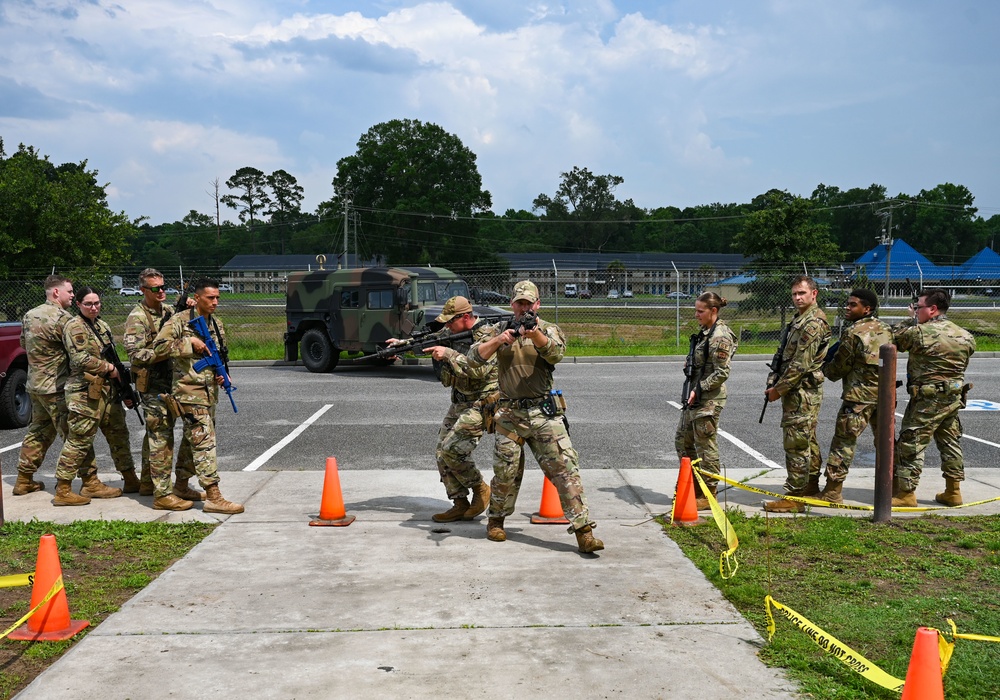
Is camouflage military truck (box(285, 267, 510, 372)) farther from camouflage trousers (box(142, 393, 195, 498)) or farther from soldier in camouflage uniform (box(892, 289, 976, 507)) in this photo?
soldier in camouflage uniform (box(892, 289, 976, 507))

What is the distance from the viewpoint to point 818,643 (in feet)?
13.2

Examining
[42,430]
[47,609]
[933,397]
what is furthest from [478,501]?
[42,430]

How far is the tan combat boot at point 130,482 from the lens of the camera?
751 centimetres

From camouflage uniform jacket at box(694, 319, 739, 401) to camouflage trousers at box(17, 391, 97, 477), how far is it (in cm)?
526

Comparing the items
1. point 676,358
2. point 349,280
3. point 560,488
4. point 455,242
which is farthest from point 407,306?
point 455,242

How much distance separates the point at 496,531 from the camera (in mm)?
5973

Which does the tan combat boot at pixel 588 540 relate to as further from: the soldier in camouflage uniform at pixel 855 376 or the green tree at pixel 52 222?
the green tree at pixel 52 222

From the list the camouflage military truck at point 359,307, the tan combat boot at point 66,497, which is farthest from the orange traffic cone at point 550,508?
the camouflage military truck at point 359,307

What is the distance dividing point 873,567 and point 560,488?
2058 millimetres

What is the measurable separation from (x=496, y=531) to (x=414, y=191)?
7142 centimetres

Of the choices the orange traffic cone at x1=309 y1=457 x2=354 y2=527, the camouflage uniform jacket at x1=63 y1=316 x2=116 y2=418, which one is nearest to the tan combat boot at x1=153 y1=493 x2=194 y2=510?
the camouflage uniform jacket at x1=63 y1=316 x2=116 y2=418

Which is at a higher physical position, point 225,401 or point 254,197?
point 254,197

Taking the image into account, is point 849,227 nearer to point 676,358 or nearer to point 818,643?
point 676,358

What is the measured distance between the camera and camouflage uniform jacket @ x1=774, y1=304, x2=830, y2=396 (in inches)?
261
